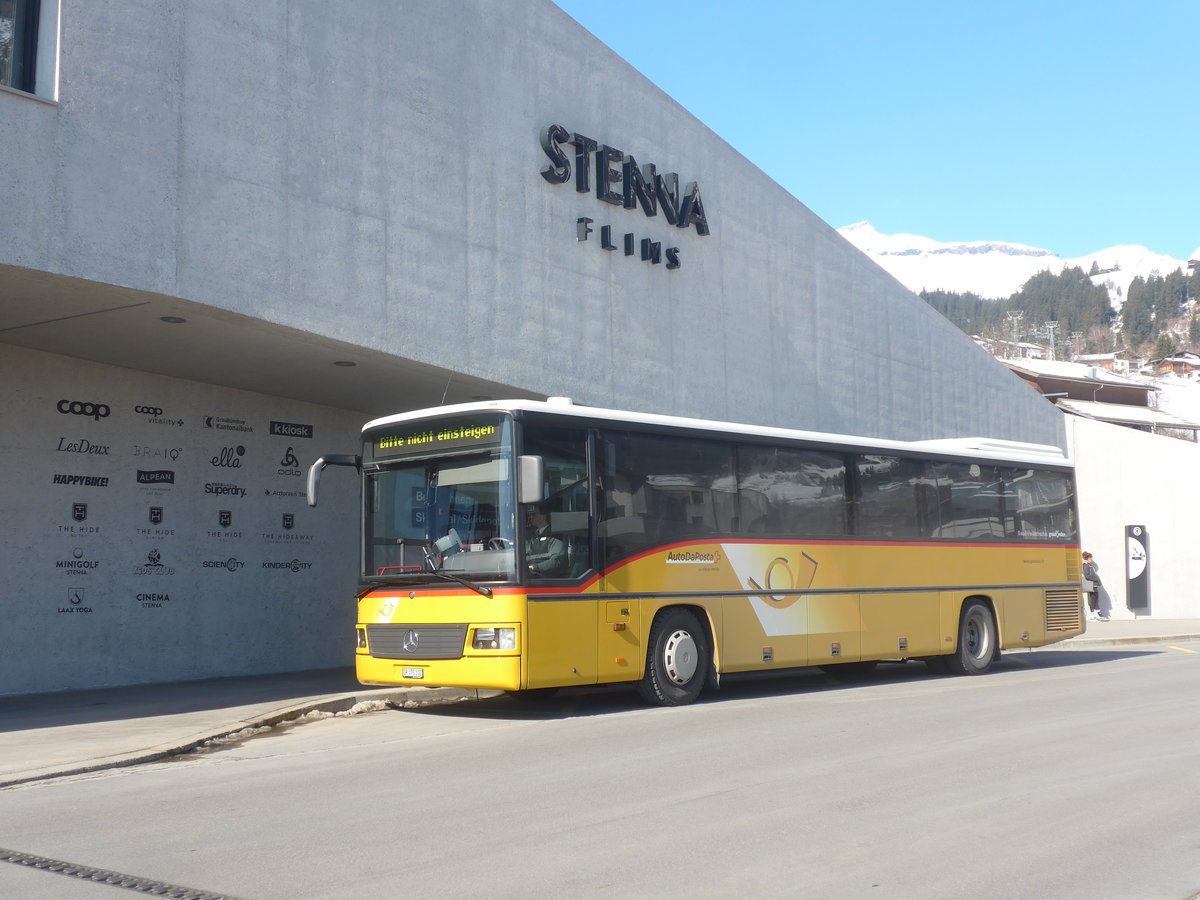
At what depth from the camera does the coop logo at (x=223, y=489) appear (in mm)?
16578

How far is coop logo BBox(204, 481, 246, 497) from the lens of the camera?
653 inches

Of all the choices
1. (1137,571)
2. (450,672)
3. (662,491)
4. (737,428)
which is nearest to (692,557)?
(662,491)

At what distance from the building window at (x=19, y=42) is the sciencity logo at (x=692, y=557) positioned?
784cm

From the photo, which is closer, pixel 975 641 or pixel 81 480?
pixel 81 480

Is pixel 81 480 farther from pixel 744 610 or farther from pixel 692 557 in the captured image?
pixel 744 610

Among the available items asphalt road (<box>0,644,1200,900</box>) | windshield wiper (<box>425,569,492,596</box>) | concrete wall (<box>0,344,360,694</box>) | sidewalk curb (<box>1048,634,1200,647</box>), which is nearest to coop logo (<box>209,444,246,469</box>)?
concrete wall (<box>0,344,360,694</box>)

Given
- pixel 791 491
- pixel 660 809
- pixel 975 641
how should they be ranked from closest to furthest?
pixel 660 809, pixel 791 491, pixel 975 641

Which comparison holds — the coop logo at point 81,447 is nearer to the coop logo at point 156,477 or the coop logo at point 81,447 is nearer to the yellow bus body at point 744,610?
the coop logo at point 156,477

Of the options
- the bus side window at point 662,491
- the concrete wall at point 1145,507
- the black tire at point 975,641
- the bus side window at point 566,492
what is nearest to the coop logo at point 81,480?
the bus side window at point 566,492

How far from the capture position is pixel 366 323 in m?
14.4

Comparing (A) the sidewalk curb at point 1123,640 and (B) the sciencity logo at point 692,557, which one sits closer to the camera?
(B) the sciencity logo at point 692,557

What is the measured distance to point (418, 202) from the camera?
15.4 m

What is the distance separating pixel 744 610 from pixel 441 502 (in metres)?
3.82

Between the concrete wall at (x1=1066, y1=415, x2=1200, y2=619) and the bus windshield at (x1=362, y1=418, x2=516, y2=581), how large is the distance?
27.5m
